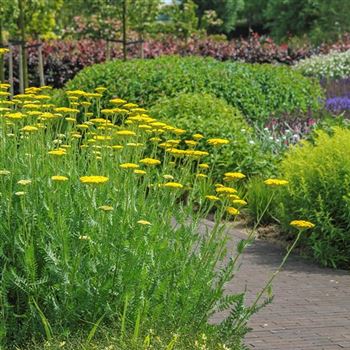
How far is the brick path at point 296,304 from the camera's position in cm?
553

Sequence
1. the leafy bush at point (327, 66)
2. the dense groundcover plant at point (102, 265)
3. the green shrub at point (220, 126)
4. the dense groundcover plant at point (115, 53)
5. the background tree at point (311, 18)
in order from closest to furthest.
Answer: the dense groundcover plant at point (102, 265), the green shrub at point (220, 126), the dense groundcover plant at point (115, 53), the leafy bush at point (327, 66), the background tree at point (311, 18)

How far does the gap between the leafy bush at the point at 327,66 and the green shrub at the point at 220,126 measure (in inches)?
361

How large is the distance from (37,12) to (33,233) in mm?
14210

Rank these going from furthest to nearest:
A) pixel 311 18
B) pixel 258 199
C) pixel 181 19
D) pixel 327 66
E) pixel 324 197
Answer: pixel 311 18, pixel 181 19, pixel 327 66, pixel 258 199, pixel 324 197

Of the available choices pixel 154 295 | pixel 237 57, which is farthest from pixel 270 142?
pixel 237 57

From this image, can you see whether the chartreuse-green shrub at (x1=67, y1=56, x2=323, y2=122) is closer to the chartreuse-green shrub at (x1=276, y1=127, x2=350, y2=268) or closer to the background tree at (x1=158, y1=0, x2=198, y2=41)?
the chartreuse-green shrub at (x1=276, y1=127, x2=350, y2=268)

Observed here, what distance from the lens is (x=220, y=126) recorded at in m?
10.1

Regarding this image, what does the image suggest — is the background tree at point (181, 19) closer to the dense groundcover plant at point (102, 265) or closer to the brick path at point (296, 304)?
the brick path at point (296, 304)

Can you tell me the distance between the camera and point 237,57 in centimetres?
2291

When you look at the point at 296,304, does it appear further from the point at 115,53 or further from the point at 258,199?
the point at 115,53

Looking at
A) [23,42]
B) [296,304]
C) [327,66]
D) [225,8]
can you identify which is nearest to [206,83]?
[23,42]

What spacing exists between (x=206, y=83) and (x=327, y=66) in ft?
29.6

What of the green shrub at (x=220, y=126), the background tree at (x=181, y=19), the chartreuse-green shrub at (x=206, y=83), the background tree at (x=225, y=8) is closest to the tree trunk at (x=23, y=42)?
the chartreuse-green shrub at (x=206, y=83)

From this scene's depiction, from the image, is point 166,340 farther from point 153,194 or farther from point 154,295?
point 153,194
